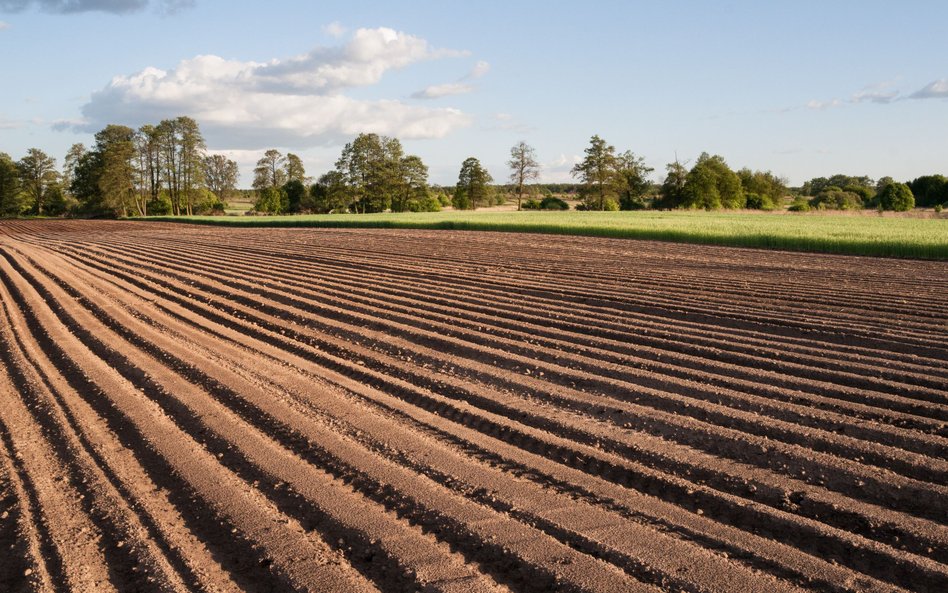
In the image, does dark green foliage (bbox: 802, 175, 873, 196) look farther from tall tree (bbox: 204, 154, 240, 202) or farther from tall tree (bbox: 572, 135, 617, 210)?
tall tree (bbox: 204, 154, 240, 202)

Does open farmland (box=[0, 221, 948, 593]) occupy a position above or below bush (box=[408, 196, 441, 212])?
below

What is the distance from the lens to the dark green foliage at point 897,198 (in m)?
61.0

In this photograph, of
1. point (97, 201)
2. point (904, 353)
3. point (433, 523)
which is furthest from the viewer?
point (97, 201)

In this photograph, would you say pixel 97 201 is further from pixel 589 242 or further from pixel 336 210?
pixel 589 242

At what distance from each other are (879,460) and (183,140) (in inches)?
2993

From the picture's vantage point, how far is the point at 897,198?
61.4 metres

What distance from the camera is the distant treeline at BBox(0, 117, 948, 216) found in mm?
70688

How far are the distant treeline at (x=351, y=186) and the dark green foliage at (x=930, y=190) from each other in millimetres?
129

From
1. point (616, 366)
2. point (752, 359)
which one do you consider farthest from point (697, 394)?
point (752, 359)

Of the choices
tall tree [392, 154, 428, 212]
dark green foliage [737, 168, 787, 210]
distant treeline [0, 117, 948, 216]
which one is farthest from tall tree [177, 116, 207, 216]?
dark green foliage [737, 168, 787, 210]

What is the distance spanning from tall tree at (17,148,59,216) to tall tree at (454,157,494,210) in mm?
45419

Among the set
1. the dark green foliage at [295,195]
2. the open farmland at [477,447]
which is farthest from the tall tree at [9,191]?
the open farmland at [477,447]

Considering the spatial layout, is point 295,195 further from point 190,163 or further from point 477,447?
point 477,447

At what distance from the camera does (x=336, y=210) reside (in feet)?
261
